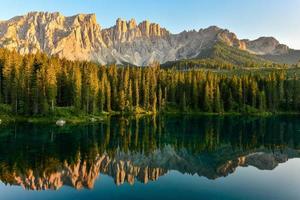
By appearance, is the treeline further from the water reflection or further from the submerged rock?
the water reflection

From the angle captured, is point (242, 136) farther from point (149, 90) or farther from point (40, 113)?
point (149, 90)

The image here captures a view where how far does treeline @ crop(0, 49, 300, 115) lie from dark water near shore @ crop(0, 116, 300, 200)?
104 feet

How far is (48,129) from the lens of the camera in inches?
3580

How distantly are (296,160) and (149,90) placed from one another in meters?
117

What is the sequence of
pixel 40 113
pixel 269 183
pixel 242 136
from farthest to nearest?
pixel 40 113, pixel 242 136, pixel 269 183

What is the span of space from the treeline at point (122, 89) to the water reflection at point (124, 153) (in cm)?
2714

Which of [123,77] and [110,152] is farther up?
[123,77]

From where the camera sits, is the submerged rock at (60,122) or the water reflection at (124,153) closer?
the water reflection at (124,153)

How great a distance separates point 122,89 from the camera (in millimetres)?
162250

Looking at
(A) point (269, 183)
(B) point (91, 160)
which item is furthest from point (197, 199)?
(B) point (91, 160)

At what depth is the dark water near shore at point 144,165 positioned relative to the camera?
4103 cm

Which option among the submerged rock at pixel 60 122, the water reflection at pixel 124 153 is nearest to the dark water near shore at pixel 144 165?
the water reflection at pixel 124 153

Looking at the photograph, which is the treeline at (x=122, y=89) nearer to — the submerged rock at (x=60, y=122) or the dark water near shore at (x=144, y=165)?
the submerged rock at (x=60, y=122)

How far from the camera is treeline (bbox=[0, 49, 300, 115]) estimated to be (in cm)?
11662
